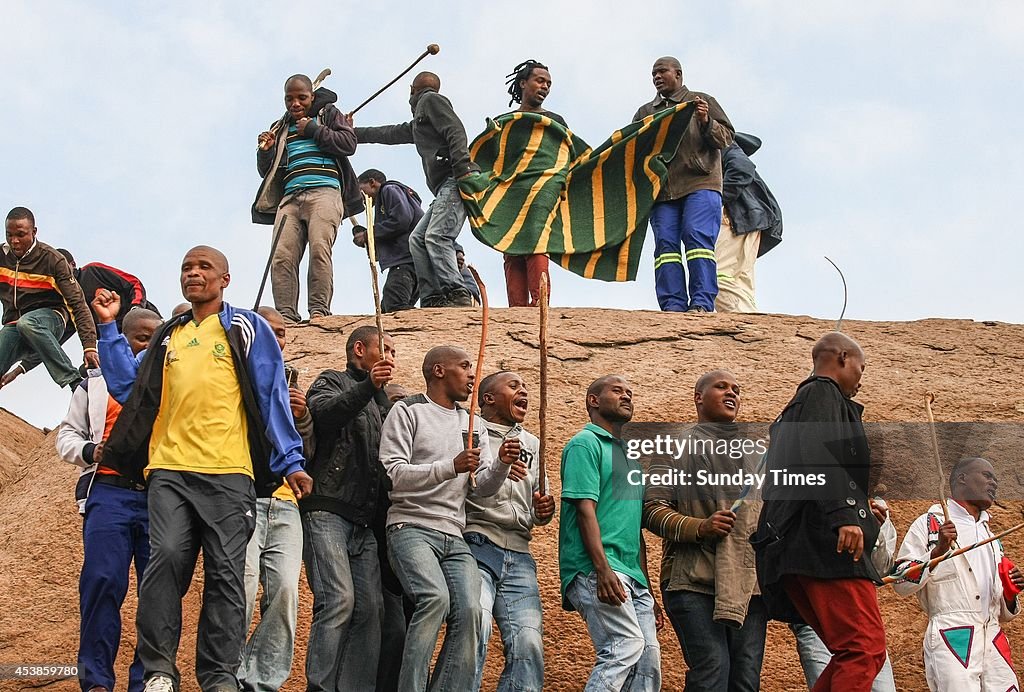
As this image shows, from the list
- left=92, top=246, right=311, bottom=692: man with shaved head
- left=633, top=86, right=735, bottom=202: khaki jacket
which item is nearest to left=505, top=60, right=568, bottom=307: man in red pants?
left=633, top=86, right=735, bottom=202: khaki jacket

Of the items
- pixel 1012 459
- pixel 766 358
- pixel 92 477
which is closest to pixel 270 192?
pixel 766 358

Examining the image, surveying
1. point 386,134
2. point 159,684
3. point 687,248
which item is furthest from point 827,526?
point 386,134

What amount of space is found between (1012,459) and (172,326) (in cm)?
606

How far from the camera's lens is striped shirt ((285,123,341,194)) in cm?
1107

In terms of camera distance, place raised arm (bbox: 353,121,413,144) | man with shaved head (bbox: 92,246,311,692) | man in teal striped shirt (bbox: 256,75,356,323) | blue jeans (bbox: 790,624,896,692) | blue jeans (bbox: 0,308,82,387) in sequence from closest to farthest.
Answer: man with shaved head (bbox: 92,246,311,692), blue jeans (bbox: 790,624,896,692), blue jeans (bbox: 0,308,82,387), man in teal striped shirt (bbox: 256,75,356,323), raised arm (bbox: 353,121,413,144)

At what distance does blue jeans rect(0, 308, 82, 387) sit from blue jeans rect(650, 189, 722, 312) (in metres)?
4.62

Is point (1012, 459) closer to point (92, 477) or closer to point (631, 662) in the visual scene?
point (631, 662)

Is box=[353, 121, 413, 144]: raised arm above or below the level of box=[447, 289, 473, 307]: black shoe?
above

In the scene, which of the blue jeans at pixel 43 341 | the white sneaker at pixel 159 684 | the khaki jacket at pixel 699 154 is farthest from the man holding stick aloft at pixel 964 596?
the blue jeans at pixel 43 341

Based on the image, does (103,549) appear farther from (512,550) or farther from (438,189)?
(438,189)

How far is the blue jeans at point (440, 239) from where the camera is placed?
11336mm

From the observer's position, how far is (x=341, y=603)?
21.1 ft

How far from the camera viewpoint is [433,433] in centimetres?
677

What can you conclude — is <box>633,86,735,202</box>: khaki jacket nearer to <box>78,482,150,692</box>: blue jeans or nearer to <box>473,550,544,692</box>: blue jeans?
<box>473,550,544,692</box>: blue jeans
